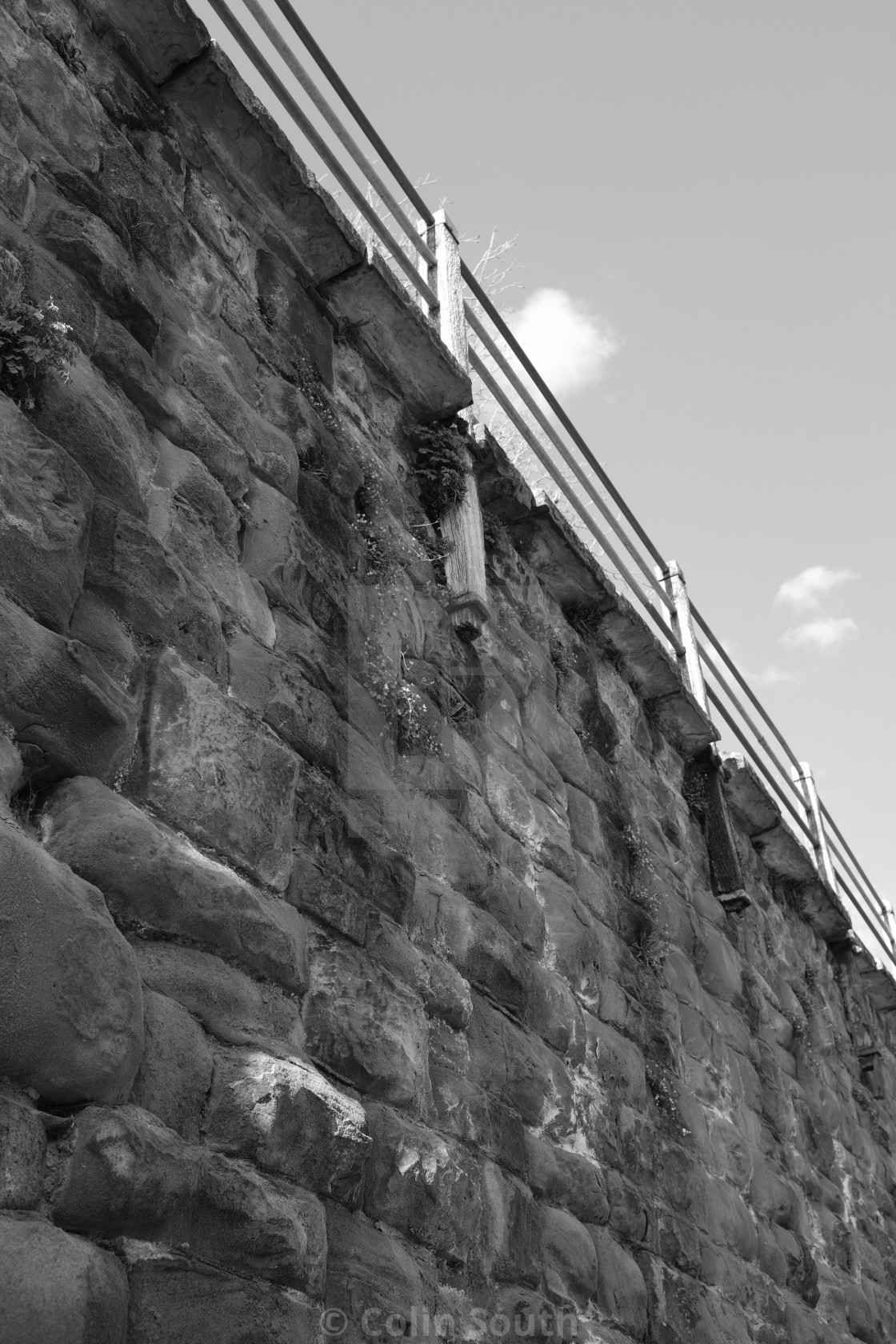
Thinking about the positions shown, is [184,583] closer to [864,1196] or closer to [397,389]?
[397,389]

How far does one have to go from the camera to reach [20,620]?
216cm

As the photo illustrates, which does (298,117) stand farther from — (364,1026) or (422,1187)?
(422,1187)

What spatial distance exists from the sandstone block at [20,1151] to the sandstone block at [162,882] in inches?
16.8

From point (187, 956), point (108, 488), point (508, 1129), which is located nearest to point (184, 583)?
point (108, 488)

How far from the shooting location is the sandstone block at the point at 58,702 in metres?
2.12

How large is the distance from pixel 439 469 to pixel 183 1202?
2765 mm

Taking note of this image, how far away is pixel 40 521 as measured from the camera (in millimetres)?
2303

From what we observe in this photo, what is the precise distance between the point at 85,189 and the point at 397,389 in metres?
1.56

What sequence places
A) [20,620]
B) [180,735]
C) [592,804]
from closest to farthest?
[20,620], [180,735], [592,804]

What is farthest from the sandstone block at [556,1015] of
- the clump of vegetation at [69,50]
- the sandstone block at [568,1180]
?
the clump of vegetation at [69,50]

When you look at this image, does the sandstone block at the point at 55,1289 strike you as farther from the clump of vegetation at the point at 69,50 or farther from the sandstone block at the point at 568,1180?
the clump of vegetation at the point at 69,50

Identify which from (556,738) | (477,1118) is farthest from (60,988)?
(556,738)

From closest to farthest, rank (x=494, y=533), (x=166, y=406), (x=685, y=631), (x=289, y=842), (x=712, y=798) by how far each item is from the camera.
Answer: (x=289, y=842) < (x=166, y=406) < (x=494, y=533) < (x=712, y=798) < (x=685, y=631)

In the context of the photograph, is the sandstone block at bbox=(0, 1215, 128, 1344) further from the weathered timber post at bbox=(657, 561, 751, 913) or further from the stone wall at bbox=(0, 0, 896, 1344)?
the weathered timber post at bbox=(657, 561, 751, 913)
